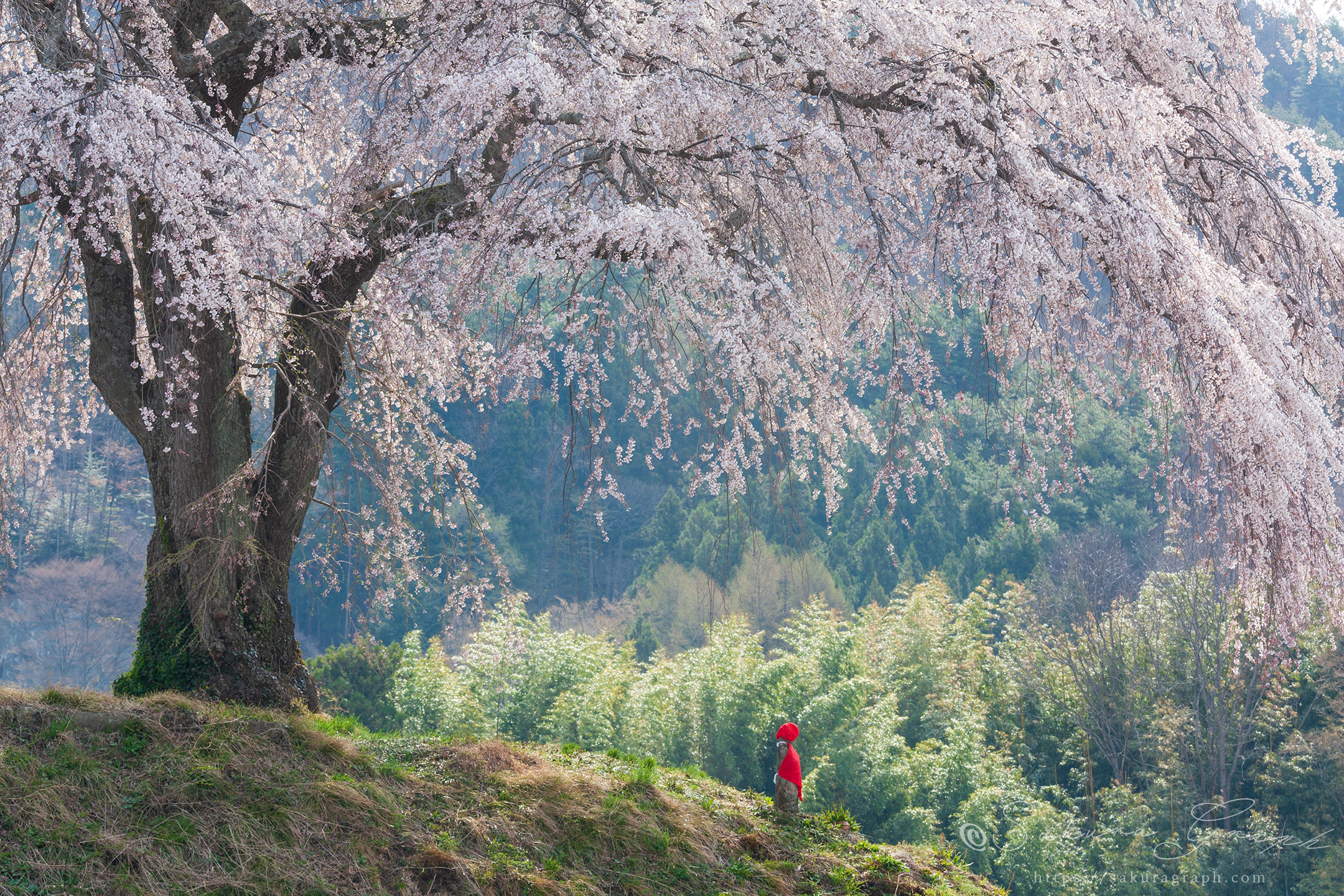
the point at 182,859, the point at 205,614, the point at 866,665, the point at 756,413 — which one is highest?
the point at 756,413

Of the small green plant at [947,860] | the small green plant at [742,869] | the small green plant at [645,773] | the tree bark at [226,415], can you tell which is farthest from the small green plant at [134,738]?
the small green plant at [947,860]

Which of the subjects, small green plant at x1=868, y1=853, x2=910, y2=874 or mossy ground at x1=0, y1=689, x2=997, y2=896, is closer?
mossy ground at x1=0, y1=689, x2=997, y2=896

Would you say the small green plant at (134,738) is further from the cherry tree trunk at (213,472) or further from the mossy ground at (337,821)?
the cherry tree trunk at (213,472)

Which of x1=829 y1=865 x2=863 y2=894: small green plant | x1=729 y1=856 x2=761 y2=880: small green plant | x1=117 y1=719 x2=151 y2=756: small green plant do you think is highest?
x1=117 y1=719 x2=151 y2=756: small green plant

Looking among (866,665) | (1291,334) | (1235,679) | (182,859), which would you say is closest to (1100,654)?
(1235,679)

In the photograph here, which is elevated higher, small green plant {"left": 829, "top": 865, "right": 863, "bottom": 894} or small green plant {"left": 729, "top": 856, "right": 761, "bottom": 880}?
small green plant {"left": 729, "top": 856, "right": 761, "bottom": 880}

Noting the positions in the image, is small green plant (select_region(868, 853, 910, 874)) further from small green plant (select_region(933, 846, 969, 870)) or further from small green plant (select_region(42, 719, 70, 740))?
small green plant (select_region(42, 719, 70, 740))

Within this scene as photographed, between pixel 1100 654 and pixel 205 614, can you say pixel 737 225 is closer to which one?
pixel 205 614

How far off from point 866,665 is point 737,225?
14.1 m

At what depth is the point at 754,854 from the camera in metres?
4.22

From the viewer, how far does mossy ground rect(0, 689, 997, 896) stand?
296 centimetres

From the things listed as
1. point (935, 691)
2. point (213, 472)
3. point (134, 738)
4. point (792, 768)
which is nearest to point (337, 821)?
point (134, 738)

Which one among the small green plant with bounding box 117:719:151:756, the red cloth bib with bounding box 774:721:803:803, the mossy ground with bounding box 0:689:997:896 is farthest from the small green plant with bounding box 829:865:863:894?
the small green plant with bounding box 117:719:151:756

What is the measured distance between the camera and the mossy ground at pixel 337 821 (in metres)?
2.96
